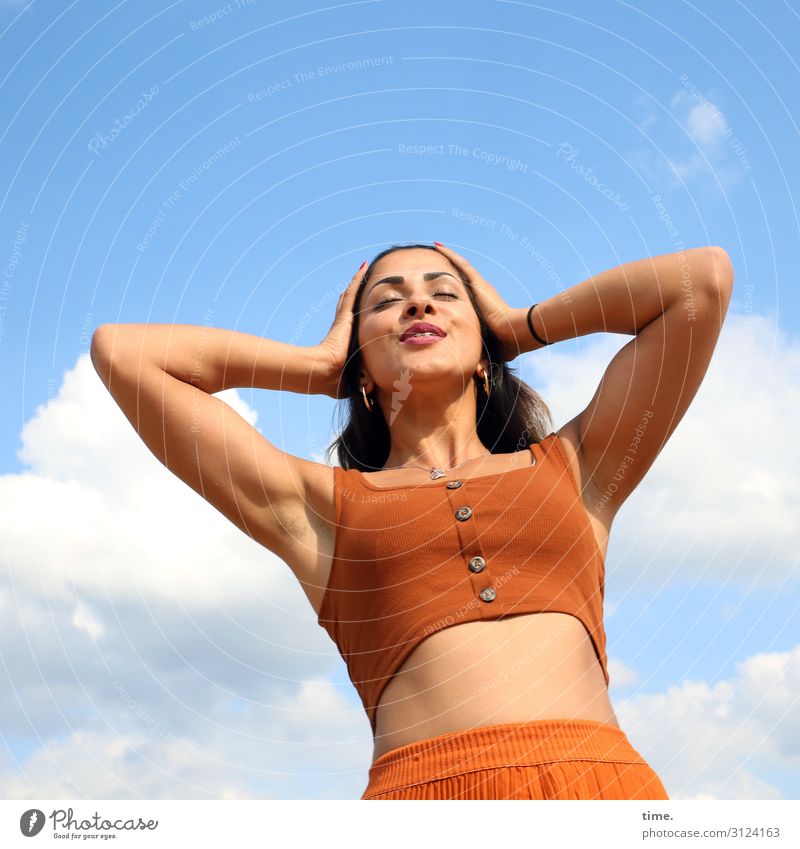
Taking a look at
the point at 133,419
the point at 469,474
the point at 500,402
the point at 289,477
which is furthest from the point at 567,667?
the point at 133,419

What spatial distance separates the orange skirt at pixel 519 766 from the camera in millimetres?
3324

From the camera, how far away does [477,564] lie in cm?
386

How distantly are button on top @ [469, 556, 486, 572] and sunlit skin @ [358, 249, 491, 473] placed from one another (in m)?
0.98

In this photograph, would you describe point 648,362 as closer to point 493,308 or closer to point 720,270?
point 720,270

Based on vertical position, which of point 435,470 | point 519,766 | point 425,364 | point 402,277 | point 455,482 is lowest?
point 519,766

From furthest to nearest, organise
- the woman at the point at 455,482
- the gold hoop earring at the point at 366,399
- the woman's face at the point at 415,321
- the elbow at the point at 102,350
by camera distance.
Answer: the gold hoop earring at the point at 366,399 → the woman's face at the point at 415,321 → the elbow at the point at 102,350 → the woman at the point at 455,482

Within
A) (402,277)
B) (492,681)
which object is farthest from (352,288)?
(492,681)

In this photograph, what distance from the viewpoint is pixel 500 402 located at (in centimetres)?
536

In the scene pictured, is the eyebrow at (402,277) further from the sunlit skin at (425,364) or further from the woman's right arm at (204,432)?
the woman's right arm at (204,432)

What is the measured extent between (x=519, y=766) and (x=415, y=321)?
2.37 meters

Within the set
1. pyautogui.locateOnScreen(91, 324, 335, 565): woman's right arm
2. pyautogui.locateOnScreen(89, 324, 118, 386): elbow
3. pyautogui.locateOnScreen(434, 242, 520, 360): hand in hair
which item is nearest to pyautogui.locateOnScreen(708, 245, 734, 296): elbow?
pyautogui.locateOnScreen(434, 242, 520, 360): hand in hair

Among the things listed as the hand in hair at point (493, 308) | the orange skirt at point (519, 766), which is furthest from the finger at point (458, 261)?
the orange skirt at point (519, 766)

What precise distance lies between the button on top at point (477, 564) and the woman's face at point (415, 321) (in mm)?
1224

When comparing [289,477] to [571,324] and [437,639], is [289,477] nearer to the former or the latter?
[437,639]
